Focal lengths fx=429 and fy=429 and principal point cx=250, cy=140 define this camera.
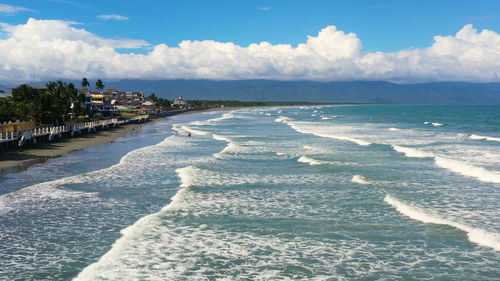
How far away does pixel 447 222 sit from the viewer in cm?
1772

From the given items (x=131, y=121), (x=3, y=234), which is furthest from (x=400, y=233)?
(x=131, y=121)

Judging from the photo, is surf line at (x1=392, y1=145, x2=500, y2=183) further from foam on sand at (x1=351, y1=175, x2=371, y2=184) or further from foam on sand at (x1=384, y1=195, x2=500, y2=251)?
foam on sand at (x1=384, y1=195, x2=500, y2=251)

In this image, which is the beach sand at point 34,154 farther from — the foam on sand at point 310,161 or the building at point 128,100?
the building at point 128,100

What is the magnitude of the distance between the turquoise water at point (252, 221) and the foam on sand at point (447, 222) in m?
0.05

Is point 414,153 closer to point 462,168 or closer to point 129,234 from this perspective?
point 462,168

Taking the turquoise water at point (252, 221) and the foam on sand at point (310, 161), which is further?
the foam on sand at point (310, 161)

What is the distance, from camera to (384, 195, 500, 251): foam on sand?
15406 millimetres

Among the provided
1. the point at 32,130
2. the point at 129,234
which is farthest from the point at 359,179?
the point at 32,130

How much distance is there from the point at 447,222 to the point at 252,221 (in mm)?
8055

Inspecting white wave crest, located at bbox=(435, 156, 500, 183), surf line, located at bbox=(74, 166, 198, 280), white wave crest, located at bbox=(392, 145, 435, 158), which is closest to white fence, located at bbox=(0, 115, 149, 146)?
surf line, located at bbox=(74, 166, 198, 280)

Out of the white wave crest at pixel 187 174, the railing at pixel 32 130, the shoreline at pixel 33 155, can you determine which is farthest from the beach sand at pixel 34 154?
the white wave crest at pixel 187 174

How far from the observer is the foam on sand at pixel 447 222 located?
15.4m

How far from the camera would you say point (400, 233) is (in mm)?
16344

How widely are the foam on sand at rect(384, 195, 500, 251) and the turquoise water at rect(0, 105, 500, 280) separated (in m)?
0.05
